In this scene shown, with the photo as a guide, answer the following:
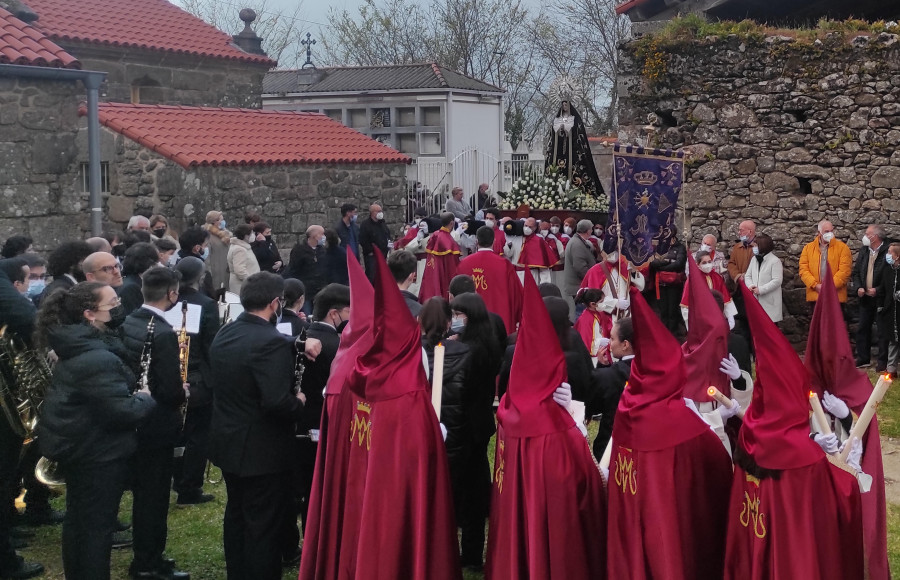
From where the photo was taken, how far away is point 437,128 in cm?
2834

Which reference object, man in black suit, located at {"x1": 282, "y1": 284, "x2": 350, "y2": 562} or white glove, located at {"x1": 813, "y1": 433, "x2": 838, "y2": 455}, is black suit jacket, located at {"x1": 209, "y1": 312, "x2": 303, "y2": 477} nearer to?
man in black suit, located at {"x1": 282, "y1": 284, "x2": 350, "y2": 562}

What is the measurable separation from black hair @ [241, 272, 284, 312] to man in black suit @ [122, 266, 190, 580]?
2.16 feet

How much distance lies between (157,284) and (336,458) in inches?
61.0

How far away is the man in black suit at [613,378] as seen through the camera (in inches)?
233

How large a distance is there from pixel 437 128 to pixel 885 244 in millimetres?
17614

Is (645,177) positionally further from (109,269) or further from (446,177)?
(446,177)

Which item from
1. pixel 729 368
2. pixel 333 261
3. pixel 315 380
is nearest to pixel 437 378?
pixel 315 380

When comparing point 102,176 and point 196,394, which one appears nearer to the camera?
point 196,394

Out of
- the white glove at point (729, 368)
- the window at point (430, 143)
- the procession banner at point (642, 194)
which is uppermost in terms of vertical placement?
the window at point (430, 143)

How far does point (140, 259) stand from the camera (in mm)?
7656

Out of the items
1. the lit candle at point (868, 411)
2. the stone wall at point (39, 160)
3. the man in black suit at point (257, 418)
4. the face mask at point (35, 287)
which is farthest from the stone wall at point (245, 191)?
the lit candle at point (868, 411)

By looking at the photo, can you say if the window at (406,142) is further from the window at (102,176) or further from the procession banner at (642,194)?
the procession banner at (642,194)

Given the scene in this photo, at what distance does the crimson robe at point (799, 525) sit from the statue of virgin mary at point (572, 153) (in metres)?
12.6

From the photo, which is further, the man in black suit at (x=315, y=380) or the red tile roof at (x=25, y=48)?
the red tile roof at (x=25, y=48)
